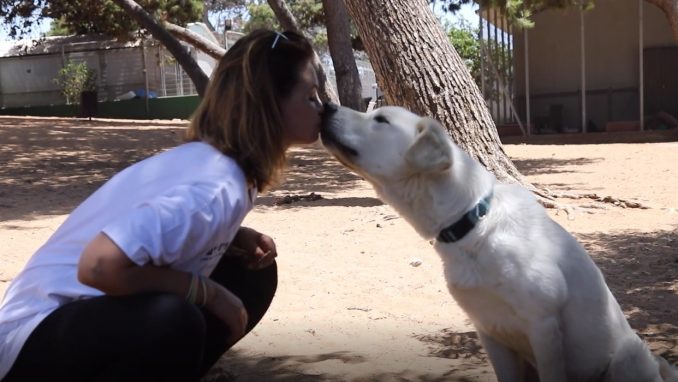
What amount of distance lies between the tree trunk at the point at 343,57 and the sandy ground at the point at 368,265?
1955 millimetres

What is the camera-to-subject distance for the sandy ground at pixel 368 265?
4.07 meters

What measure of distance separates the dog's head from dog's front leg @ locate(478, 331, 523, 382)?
714 millimetres

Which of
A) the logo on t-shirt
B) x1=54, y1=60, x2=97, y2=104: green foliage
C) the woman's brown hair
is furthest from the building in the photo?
the logo on t-shirt

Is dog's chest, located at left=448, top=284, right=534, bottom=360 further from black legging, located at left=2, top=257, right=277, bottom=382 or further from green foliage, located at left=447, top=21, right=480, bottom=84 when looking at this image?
green foliage, located at left=447, top=21, right=480, bottom=84

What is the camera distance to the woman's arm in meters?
2.35

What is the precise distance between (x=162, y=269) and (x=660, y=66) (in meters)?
18.5

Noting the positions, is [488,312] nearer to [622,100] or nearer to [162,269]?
[162,269]

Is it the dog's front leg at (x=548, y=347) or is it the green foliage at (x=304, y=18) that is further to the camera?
the green foliage at (x=304, y=18)

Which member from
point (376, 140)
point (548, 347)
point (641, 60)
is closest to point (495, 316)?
point (548, 347)

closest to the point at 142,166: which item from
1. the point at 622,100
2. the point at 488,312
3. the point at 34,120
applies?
the point at 488,312

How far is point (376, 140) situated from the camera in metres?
3.08

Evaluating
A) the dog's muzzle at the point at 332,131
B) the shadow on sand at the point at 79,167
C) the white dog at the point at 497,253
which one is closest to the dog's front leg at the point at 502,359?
→ the white dog at the point at 497,253

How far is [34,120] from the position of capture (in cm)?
2152

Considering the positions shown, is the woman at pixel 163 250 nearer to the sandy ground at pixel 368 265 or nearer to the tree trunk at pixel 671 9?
the sandy ground at pixel 368 265
